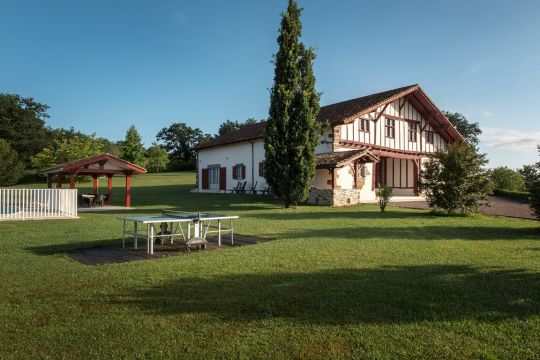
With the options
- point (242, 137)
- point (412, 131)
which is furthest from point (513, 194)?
point (242, 137)

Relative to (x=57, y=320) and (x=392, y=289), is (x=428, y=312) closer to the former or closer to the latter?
(x=392, y=289)

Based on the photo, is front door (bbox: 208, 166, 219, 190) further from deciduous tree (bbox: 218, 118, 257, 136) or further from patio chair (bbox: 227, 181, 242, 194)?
deciduous tree (bbox: 218, 118, 257, 136)

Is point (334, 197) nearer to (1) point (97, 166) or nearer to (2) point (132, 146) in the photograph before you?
(1) point (97, 166)

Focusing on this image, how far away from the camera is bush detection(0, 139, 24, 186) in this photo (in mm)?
43688

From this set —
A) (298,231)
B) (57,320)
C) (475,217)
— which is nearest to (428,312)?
(57,320)

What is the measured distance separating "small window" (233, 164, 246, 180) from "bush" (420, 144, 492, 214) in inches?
549

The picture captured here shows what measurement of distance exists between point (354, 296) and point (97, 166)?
18.5 meters

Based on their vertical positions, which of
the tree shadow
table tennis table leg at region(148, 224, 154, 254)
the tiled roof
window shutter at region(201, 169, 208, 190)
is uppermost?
the tiled roof

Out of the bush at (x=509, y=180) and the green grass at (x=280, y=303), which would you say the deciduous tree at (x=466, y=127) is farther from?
the green grass at (x=280, y=303)

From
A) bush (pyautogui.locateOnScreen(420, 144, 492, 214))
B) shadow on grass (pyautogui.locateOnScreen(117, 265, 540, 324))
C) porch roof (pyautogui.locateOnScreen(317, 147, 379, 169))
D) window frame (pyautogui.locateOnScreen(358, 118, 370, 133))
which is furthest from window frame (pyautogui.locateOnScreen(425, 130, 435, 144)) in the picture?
shadow on grass (pyautogui.locateOnScreen(117, 265, 540, 324))

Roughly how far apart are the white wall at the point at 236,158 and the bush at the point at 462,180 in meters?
11.8

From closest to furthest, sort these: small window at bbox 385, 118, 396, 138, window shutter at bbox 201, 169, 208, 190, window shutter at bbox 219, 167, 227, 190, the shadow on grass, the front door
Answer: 1. the shadow on grass
2. small window at bbox 385, 118, 396, 138
3. window shutter at bbox 219, 167, 227, 190
4. the front door
5. window shutter at bbox 201, 169, 208, 190

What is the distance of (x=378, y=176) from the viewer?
28.0 metres

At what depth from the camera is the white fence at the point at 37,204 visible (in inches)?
550
